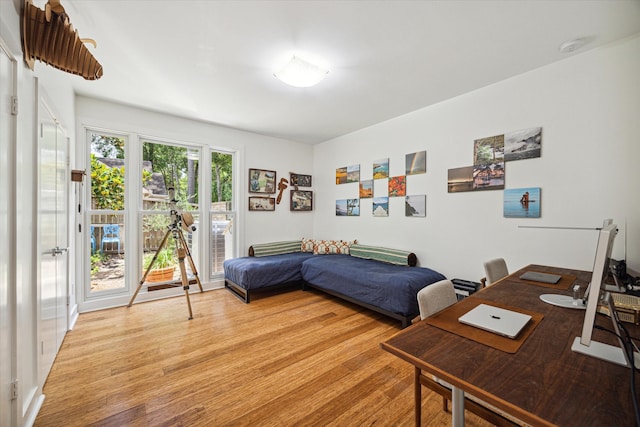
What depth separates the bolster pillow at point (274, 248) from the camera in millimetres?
4393

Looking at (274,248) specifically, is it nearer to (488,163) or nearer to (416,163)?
(416,163)

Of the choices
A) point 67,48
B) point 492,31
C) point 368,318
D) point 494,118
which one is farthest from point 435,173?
point 67,48

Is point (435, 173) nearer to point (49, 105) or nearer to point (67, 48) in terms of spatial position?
point (67, 48)

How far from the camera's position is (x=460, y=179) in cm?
304

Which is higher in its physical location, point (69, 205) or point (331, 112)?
point (331, 112)

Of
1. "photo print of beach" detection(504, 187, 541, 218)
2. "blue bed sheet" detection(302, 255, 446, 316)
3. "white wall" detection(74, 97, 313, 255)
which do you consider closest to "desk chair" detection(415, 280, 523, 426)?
"blue bed sheet" detection(302, 255, 446, 316)

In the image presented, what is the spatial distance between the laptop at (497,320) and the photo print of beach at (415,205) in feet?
7.25

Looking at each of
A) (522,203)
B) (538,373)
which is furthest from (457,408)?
(522,203)

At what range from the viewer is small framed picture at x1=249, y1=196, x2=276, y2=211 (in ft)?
14.9

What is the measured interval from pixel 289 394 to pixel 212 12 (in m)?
2.80

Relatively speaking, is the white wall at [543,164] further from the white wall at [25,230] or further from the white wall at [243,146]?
the white wall at [25,230]

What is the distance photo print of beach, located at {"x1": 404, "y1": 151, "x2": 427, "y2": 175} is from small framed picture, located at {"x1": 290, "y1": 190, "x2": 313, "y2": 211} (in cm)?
222

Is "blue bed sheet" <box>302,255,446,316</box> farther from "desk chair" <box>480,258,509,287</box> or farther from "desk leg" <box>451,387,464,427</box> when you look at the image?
"desk leg" <box>451,387,464,427</box>

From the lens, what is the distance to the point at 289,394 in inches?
70.4
